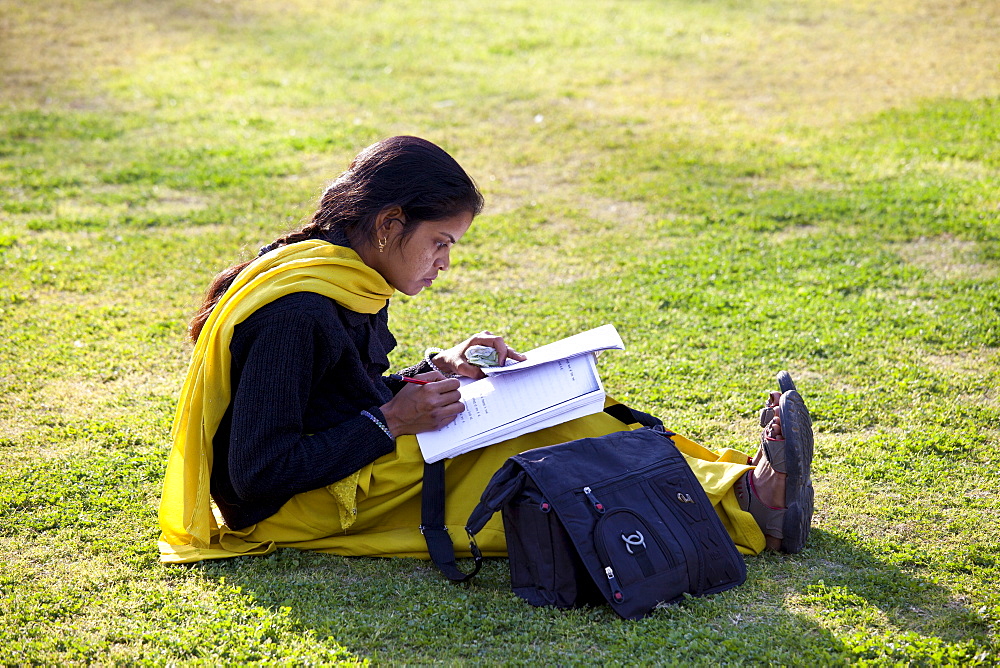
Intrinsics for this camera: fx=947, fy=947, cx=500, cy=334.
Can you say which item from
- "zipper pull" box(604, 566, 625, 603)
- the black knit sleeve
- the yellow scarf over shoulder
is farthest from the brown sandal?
the yellow scarf over shoulder

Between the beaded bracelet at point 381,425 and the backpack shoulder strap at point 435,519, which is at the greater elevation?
the beaded bracelet at point 381,425

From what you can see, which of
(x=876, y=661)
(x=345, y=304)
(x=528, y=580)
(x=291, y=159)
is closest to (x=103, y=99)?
(x=291, y=159)

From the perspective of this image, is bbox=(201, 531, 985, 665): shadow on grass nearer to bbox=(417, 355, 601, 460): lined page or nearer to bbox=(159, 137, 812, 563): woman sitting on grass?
bbox=(159, 137, 812, 563): woman sitting on grass

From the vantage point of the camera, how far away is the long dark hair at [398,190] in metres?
3.13

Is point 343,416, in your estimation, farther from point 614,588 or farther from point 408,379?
point 614,588

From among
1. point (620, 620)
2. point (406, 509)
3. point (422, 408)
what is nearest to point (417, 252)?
point (422, 408)

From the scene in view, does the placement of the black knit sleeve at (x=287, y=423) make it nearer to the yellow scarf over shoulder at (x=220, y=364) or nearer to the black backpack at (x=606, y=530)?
the yellow scarf over shoulder at (x=220, y=364)

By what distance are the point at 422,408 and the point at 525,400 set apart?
0.36 m

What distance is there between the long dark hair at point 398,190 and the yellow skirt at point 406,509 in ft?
2.47

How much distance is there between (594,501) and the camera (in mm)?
2914

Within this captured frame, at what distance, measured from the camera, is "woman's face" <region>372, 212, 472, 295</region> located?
321 centimetres

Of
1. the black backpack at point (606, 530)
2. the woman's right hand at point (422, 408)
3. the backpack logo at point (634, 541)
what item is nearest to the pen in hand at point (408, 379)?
the woman's right hand at point (422, 408)

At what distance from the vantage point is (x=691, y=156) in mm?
8531

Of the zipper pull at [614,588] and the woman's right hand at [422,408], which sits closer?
the zipper pull at [614,588]
